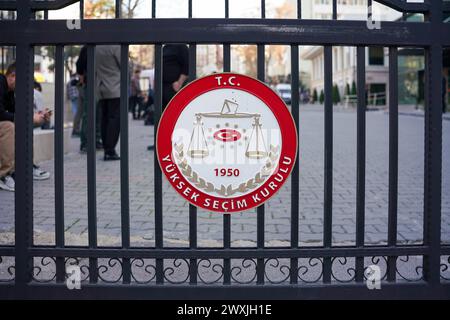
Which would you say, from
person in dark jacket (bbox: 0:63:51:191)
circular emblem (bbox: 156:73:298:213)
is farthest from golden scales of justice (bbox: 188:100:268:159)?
person in dark jacket (bbox: 0:63:51:191)

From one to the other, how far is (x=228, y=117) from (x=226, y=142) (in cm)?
13

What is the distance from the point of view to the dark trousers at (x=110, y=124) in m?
8.42

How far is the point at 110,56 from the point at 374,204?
4.90 m

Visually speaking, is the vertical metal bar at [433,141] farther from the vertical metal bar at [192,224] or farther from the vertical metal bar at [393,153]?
the vertical metal bar at [192,224]

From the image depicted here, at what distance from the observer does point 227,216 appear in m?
2.79

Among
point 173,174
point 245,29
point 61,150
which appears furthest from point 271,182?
point 61,150

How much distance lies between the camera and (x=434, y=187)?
9.09 feet

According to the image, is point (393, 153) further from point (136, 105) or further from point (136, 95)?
point (136, 105)

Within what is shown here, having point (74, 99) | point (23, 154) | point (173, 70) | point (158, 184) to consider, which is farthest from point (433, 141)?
point (74, 99)

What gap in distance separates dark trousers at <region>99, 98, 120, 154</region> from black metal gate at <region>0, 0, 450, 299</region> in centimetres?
569

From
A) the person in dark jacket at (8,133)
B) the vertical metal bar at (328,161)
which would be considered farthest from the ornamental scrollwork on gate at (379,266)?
the person in dark jacket at (8,133)

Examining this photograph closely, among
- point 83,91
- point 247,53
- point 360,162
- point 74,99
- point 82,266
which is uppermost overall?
point 247,53

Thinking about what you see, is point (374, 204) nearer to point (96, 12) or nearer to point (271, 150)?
point (271, 150)

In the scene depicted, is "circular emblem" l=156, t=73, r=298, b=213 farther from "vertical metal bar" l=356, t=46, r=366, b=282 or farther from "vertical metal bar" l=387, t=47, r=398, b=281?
A: "vertical metal bar" l=387, t=47, r=398, b=281
